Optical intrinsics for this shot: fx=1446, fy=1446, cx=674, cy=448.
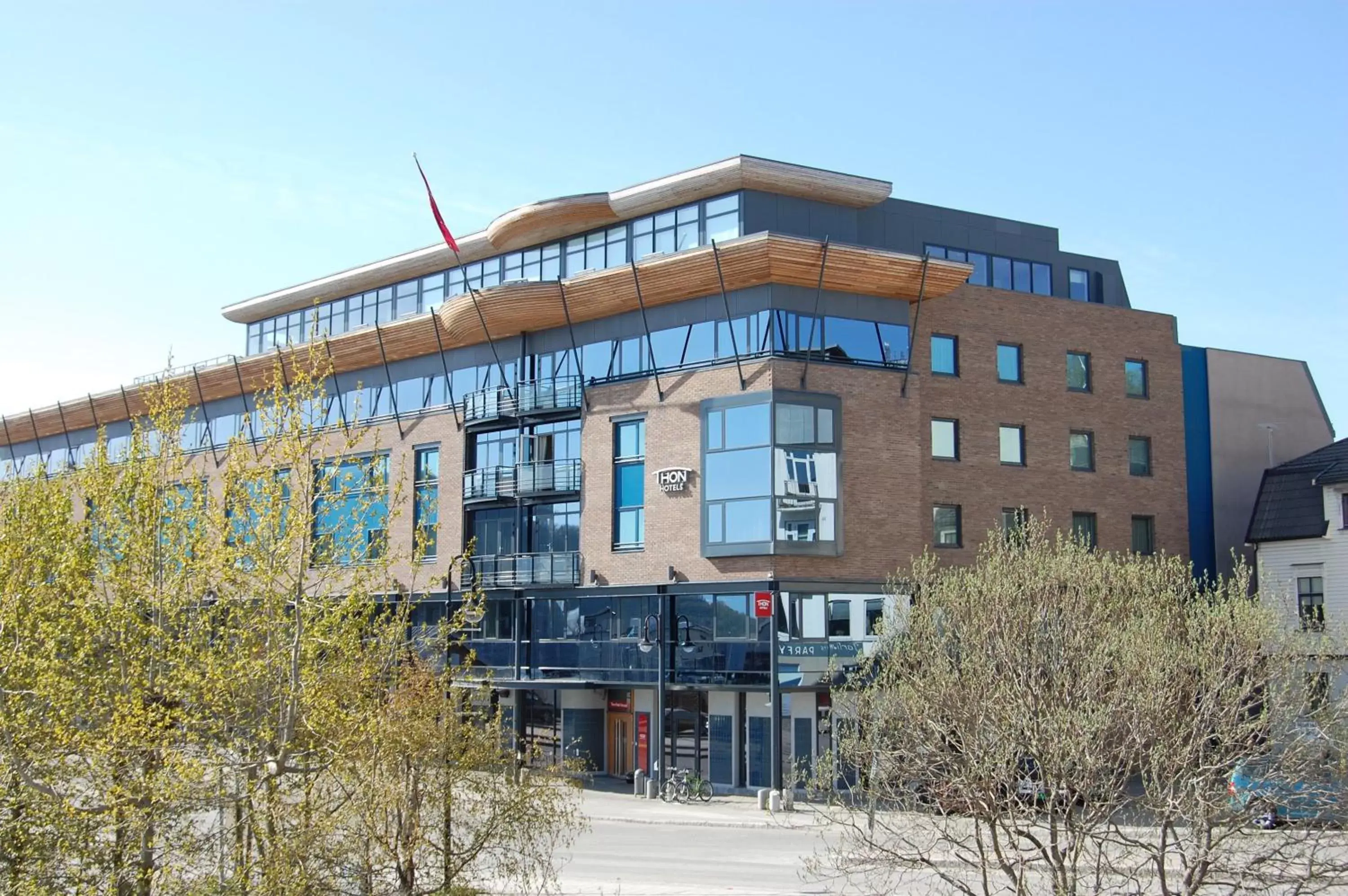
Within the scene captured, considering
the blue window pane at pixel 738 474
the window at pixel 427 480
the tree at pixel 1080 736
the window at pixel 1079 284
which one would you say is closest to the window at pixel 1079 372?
the window at pixel 1079 284

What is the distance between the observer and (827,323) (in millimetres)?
45969

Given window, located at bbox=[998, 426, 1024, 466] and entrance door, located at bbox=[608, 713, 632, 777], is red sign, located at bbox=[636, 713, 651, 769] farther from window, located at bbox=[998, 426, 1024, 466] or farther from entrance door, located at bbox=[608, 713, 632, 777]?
window, located at bbox=[998, 426, 1024, 466]

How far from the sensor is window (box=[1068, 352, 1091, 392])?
50.9 m

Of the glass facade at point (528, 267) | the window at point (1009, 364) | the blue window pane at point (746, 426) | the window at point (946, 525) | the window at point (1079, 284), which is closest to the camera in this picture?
the blue window pane at point (746, 426)

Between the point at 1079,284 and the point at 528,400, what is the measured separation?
20.6m

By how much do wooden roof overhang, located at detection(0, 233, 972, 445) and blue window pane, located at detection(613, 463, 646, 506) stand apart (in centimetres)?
540

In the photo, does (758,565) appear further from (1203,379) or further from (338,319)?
(338,319)

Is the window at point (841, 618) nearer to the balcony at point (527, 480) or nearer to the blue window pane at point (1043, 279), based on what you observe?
the balcony at point (527, 480)

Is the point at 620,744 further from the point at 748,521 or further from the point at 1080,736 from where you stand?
the point at 1080,736

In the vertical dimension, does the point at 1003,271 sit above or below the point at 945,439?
above

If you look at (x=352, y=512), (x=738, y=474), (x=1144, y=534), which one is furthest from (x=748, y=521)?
(x=352, y=512)

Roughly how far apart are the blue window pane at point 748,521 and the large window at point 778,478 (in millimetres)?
19

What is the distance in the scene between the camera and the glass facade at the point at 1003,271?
166ft

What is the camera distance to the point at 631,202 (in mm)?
49000
